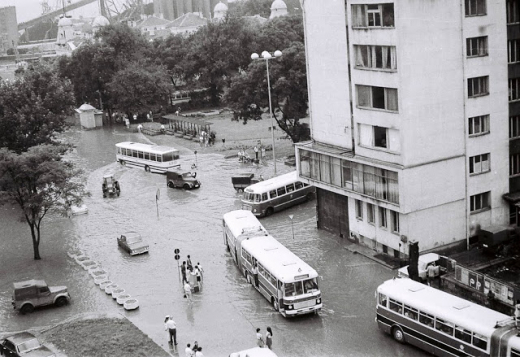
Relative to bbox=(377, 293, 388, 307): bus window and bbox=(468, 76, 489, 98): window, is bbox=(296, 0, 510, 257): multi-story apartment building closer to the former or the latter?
bbox=(468, 76, 489, 98): window

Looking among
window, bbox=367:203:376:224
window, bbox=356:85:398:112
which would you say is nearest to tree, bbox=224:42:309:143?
window, bbox=356:85:398:112

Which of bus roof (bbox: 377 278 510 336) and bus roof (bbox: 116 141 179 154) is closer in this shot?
bus roof (bbox: 377 278 510 336)

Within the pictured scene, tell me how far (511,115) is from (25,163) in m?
31.4

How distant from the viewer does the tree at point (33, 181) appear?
4978cm

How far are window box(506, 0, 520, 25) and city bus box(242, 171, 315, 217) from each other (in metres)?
18.9

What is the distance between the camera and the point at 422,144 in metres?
44.2

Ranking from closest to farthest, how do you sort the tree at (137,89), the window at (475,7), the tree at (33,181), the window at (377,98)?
1. the window at (377,98)
2. the window at (475,7)
3. the tree at (33,181)
4. the tree at (137,89)

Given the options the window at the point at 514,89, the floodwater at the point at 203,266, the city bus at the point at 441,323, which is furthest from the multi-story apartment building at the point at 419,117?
the city bus at the point at 441,323

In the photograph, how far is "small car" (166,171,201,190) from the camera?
68000 mm

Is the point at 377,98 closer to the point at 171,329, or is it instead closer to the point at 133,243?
the point at 133,243

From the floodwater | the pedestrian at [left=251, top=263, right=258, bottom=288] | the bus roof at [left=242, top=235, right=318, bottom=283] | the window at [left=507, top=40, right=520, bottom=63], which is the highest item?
the window at [left=507, top=40, right=520, bottom=63]

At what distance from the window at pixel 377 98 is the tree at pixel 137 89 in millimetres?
65068

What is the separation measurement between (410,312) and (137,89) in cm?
7984

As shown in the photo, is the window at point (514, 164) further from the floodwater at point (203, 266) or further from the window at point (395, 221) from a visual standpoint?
the floodwater at point (203, 266)
